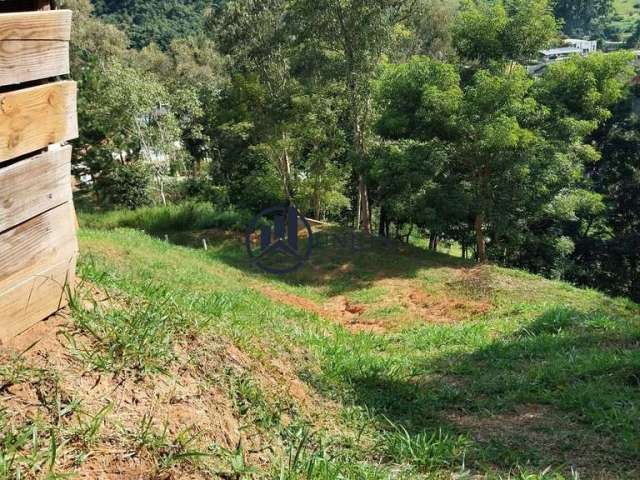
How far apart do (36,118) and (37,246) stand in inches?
19.7

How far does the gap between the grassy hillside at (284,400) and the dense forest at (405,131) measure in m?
7.54

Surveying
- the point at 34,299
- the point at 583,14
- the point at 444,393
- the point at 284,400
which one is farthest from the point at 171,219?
the point at 583,14

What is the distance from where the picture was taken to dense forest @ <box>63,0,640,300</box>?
12.9 m

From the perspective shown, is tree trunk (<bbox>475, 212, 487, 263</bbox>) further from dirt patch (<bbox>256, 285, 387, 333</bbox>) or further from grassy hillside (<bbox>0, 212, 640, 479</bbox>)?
grassy hillside (<bbox>0, 212, 640, 479</bbox>)

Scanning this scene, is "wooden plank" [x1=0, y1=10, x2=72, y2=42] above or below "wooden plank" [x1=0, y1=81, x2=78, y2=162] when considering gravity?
above

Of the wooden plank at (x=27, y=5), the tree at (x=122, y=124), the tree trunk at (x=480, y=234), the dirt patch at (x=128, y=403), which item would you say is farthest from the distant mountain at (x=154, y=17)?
the dirt patch at (x=128, y=403)

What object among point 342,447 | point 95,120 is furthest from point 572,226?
point 342,447

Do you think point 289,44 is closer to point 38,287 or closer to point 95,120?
point 95,120

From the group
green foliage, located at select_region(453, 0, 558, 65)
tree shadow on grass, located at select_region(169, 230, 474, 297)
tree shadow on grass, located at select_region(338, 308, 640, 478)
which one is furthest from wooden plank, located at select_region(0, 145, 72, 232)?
green foliage, located at select_region(453, 0, 558, 65)

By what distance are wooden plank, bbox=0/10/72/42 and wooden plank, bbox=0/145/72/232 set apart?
0.44 meters

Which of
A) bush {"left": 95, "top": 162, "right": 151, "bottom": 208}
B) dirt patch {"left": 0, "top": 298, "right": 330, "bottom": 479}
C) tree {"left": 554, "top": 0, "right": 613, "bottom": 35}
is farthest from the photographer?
tree {"left": 554, "top": 0, "right": 613, "bottom": 35}

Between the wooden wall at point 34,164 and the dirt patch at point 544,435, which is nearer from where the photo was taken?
the wooden wall at point 34,164

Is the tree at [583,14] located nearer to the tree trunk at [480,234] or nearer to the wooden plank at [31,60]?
the tree trunk at [480,234]

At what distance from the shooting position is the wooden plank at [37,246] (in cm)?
217
